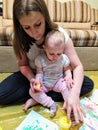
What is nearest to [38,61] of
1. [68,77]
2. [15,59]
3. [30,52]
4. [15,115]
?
[30,52]

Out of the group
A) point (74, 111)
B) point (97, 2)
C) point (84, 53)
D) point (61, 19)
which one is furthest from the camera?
point (97, 2)

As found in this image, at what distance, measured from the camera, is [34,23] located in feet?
3.39

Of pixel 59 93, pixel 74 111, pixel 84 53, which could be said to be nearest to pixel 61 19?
pixel 84 53

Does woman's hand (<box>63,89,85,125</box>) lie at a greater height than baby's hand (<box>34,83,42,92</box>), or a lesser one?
lesser

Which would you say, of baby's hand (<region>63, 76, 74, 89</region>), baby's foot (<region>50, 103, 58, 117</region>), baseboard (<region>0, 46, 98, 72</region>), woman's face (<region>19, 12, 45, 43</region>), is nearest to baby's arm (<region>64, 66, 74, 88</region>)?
baby's hand (<region>63, 76, 74, 89</region>)

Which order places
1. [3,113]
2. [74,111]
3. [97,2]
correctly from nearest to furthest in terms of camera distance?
[74,111]
[3,113]
[97,2]

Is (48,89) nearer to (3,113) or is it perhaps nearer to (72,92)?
(72,92)

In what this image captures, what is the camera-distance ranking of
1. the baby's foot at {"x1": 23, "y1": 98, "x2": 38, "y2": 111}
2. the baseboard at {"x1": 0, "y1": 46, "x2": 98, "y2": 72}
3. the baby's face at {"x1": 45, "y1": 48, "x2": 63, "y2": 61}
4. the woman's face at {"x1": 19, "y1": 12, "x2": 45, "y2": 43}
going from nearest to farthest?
the woman's face at {"x1": 19, "y1": 12, "x2": 45, "y2": 43}
the baby's face at {"x1": 45, "y1": 48, "x2": 63, "y2": 61}
the baby's foot at {"x1": 23, "y1": 98, "x2": 38, "y2": 111}
the baseboard at {"x1": 0, "y1": 46, "x2": 98, "y2": 72}

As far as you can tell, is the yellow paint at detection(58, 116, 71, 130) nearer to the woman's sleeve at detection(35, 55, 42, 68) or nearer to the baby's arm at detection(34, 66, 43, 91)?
the baby's arm at detection(34, 66, 43, 91)

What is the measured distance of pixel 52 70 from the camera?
1.26 m

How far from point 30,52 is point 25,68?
0.10 m

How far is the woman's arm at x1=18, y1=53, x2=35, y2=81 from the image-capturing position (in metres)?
1.27

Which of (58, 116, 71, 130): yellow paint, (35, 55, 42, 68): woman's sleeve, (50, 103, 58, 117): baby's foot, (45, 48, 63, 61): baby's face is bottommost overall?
(58, 116, 71, 130): yellow paint

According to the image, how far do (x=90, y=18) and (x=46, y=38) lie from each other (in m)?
2.14
